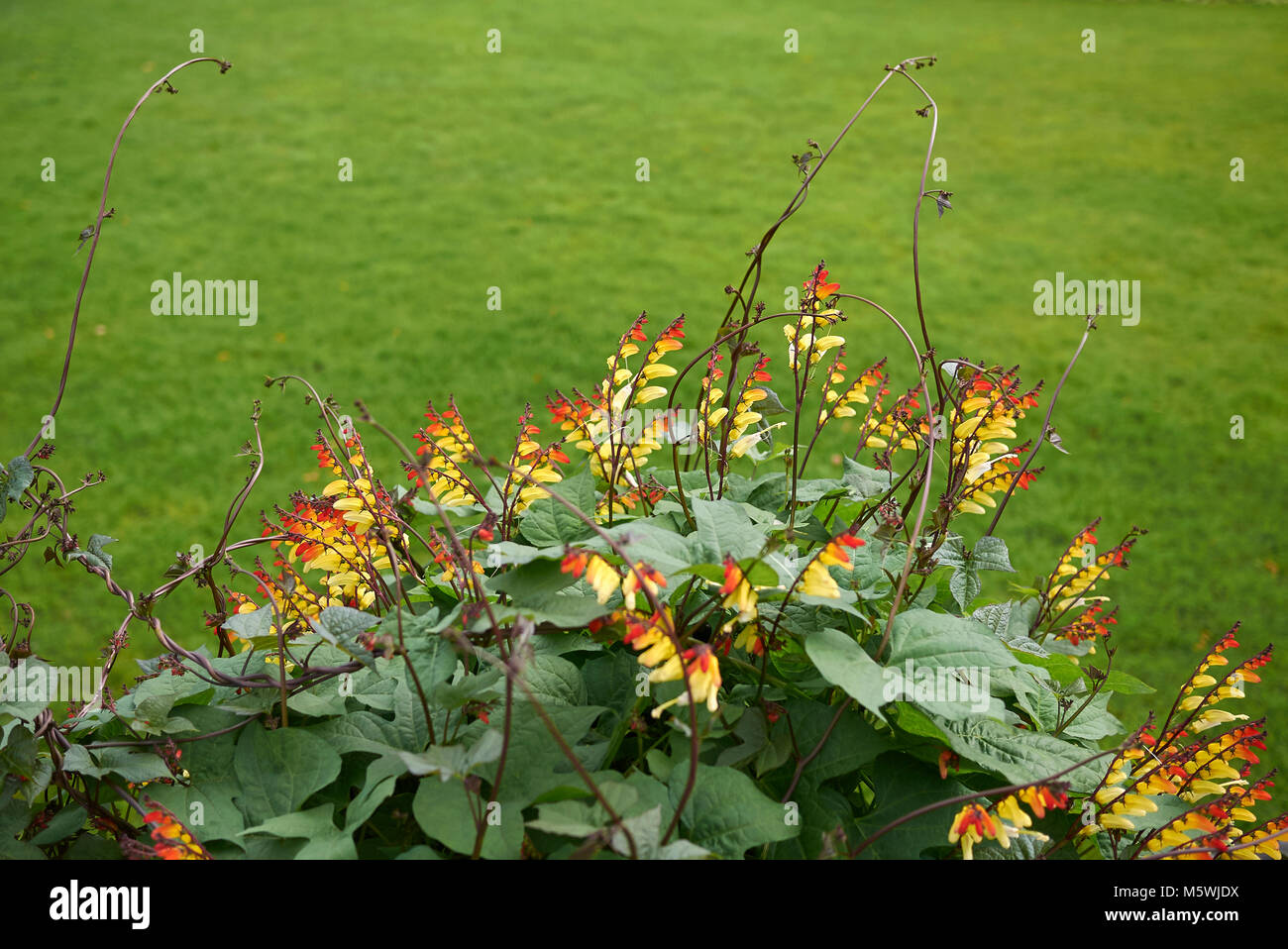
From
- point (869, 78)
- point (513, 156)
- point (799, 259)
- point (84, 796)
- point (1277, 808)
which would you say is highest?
point (869, 78)

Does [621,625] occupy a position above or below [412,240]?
below

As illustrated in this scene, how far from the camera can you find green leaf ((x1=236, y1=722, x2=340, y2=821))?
44.3 inches

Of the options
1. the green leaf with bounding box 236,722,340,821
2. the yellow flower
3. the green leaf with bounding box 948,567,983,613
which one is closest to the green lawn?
the green leaf with bounding box 948,567,983,613

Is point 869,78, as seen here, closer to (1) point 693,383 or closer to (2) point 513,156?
(2) point 513,156

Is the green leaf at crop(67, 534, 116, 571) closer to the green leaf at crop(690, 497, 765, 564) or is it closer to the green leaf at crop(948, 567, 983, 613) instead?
the green leaf at crop(690, 497, 765, 564)

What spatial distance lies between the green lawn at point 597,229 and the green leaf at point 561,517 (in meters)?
3.36

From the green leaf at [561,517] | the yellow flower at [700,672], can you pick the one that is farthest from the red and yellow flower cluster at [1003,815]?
the green leaf at [561,517]

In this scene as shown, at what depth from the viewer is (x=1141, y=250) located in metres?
7.66

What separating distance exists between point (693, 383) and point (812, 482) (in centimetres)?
439

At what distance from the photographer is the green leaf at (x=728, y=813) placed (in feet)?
3.34

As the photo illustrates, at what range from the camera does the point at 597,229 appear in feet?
25.2

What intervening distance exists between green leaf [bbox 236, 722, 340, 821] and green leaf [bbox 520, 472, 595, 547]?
0.38 meters

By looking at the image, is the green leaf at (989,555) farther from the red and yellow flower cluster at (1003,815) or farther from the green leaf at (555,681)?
the green leaf at (555,681)
